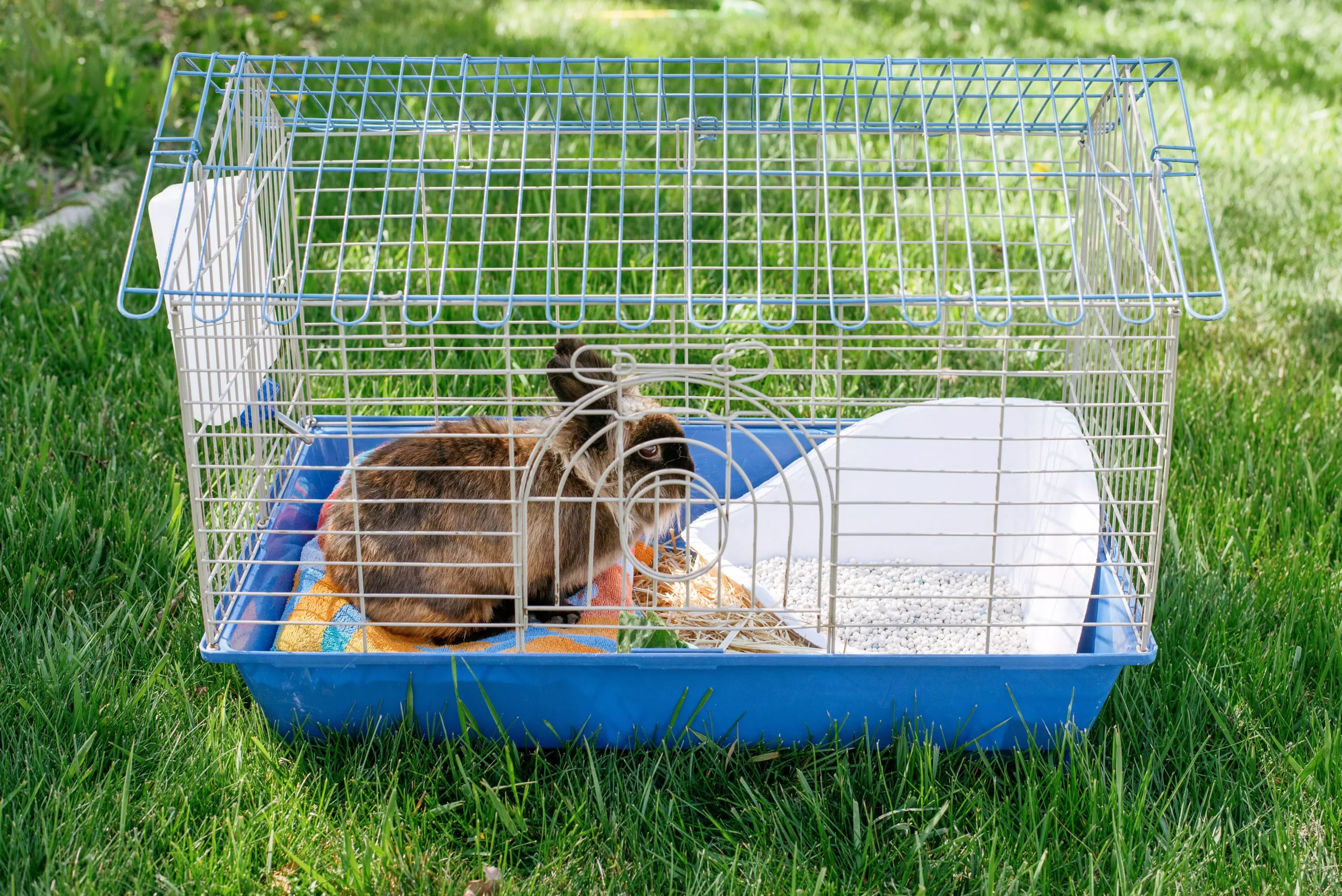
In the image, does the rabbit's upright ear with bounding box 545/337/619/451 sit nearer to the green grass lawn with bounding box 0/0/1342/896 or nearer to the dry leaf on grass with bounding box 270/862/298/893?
the green grass lawn with bounding box 0/0/1342/896

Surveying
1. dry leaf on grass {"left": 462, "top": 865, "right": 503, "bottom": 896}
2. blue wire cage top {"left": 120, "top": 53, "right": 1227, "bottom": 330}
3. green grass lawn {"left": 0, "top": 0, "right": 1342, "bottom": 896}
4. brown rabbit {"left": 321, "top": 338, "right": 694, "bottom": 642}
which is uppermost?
blue wire cage top {"left": 120, "top": 53, "right": 1227, "bottom": 330}

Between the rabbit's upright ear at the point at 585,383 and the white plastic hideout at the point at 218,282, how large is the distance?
682 millimetres

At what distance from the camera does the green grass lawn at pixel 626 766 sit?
248 centimetres

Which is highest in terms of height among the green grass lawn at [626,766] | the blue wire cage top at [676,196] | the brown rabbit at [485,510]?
the blue wire cage top at [676,196]

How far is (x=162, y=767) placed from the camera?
2645 millimetres

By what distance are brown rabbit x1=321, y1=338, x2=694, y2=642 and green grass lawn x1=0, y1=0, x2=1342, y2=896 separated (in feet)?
1.34

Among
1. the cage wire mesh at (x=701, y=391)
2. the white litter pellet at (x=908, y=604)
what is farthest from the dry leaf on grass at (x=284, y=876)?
the white litter pellet at (x=908, y=604)

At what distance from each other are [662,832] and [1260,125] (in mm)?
6105

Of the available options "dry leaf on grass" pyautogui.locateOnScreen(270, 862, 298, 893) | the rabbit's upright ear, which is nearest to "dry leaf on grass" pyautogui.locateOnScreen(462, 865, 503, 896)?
"dry leaf on grass" pyautogui.locateOnScreen(270, 862, 298, 893)

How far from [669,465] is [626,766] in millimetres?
786

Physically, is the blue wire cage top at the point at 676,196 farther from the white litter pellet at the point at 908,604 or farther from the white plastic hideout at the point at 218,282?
the white litter pellet at the point at 908,604

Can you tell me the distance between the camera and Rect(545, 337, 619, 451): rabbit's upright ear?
2.76m

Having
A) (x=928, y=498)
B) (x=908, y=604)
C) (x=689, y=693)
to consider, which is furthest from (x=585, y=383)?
(x=928, y=498)

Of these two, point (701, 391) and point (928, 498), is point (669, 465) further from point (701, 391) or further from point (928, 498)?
point (701, 391)
